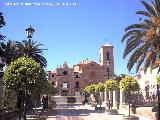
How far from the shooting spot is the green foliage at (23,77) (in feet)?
73.7

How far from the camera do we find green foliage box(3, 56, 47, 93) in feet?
73.7

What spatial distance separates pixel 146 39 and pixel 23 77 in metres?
9.13

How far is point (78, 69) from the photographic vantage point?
440ft

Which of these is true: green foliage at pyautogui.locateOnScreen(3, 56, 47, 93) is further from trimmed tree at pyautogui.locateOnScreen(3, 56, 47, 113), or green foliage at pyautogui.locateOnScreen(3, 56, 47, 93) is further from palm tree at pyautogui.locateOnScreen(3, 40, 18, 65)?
palm tree at pyautogui.locateOnScreen(3, 40, 18, 65)

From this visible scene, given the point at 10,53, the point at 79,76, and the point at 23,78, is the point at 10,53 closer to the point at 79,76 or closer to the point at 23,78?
the point at 23,78

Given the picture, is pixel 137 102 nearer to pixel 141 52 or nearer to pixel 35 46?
pixel 35 46

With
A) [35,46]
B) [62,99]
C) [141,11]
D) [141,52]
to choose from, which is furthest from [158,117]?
[62,99]

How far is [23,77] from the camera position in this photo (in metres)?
22.6

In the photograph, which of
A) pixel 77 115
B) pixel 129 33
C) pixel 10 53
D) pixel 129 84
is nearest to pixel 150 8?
pixel 129 33

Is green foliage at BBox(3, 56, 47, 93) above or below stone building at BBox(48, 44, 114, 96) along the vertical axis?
below

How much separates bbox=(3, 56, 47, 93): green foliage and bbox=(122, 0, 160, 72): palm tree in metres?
7.91

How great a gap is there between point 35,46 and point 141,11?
26.5 meters

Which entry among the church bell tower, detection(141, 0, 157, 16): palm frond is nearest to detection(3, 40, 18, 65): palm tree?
detection(141, 0, 157, 16): palm frond

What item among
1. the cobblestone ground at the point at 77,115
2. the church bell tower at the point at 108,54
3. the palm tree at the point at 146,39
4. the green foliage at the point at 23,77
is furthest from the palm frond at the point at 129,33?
the church bell tower at the point at 108,54
